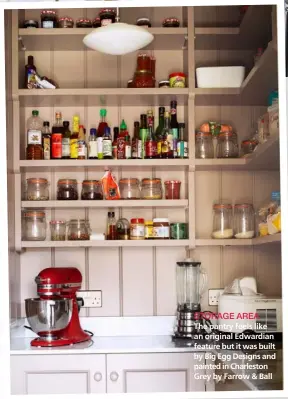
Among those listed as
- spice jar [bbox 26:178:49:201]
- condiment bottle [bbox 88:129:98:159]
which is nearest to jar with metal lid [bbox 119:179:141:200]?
condiment bottle [bbox 88:129:98:159]

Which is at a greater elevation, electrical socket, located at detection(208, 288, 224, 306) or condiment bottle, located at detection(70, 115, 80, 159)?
condiment bottle, located at detection(70, 115, 80, 159)

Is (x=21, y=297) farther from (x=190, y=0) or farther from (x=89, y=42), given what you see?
(x=190, y=0)

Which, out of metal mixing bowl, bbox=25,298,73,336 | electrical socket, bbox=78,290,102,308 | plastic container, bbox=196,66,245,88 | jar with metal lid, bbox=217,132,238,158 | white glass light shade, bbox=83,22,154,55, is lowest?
metal mixing bowl, bbox=25,298,73,336

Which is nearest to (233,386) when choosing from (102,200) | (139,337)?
(139,337)

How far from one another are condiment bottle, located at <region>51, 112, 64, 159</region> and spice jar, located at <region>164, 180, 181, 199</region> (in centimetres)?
34

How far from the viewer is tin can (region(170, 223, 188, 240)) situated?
207 centimetres

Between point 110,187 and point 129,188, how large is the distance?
0.19 feet

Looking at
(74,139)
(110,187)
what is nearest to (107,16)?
(74,139)

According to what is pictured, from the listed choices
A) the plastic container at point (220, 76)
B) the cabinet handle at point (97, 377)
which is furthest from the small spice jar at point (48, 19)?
the cabinet handle at point (97, 377)

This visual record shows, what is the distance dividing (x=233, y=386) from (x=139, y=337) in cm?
30

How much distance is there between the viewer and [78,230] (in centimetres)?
207

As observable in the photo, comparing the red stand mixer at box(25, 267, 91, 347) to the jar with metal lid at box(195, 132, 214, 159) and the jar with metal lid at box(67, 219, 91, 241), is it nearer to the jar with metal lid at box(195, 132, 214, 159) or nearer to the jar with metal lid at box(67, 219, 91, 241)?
the jar with metal lid at box(67, 219, 91, 241)

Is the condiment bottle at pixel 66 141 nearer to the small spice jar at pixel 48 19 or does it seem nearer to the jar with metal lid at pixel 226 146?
the small spice jar at pixel 48 19

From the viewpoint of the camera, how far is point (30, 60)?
2057 millimetres
